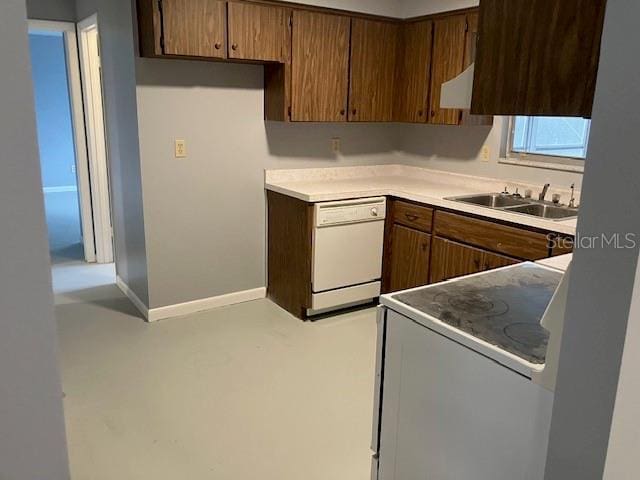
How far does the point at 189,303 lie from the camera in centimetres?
384

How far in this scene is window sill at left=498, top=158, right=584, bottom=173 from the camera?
341 centimetres

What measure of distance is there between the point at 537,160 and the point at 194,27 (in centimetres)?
237

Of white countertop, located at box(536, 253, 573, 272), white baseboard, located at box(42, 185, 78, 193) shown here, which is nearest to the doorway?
white baseboard, located at box(42, 185, 78, 193)

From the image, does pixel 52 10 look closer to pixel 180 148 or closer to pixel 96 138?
pixel 96 138

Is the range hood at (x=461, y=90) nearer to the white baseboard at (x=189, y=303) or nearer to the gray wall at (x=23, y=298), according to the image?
the gray wall at (x=23, y=298)

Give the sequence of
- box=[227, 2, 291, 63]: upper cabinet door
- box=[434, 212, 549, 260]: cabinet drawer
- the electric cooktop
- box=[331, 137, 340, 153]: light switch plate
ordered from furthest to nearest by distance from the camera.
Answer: box=[331, 137, 340, 153]: light switch plate → box=[227, 2, 291, 63]: upper cabinet door → box=[434, 212, 549, 260]: cabinet drawer → the electric cooktop

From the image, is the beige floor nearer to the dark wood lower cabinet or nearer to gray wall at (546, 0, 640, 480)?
the dark wood lower cabinet

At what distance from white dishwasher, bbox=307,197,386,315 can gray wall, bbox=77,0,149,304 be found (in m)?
1.18

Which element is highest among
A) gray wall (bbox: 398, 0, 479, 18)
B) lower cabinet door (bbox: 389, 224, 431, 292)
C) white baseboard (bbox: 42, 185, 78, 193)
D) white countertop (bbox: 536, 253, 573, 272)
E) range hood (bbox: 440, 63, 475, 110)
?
gray wall (bbox: 398, 0, 479, 18)

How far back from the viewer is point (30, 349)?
806 millimetres

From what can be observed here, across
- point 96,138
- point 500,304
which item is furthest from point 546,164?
point 96,138

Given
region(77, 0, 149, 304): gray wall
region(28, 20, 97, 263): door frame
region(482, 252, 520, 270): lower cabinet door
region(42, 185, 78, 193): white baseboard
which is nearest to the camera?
region(482, 252, 520, 270): lower cabinet door

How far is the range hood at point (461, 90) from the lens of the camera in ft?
4.97

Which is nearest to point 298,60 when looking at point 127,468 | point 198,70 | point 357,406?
point 198,70
